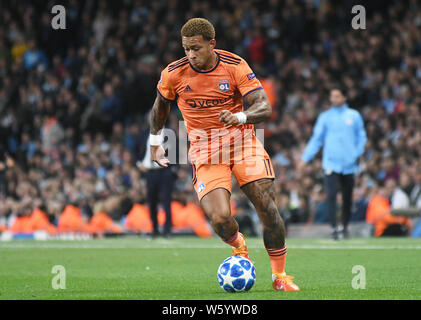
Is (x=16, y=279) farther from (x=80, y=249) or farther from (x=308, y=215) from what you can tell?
(x=308, y=215)

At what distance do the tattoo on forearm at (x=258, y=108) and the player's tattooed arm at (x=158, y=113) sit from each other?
878 millimetres

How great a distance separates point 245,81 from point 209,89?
14.4 inches

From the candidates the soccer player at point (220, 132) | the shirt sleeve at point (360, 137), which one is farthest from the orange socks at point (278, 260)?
the shirt sleeve at point (360, 137)

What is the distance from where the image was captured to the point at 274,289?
7.32 metres

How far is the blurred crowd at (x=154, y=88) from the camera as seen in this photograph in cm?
1773

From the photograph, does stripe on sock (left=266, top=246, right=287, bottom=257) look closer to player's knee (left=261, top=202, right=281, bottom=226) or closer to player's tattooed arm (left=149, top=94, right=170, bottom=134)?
player's knee (left=261, top=202, right=281, bottom=226)

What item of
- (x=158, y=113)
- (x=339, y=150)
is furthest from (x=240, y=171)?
(x=339, y=150)

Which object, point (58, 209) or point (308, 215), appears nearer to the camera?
point (308, 215)

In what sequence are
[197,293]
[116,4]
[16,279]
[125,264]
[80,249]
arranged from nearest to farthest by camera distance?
[197,293] < [16,279] < [125,264] < [80,249] < [116,4]

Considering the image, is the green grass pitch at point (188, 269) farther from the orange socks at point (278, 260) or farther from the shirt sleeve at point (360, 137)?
the shirt sleeve at point (360, 137)

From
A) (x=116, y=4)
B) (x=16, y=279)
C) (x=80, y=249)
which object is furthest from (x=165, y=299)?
(x=116, y=4)

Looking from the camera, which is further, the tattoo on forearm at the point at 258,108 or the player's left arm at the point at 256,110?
the tattoo on forearm at the point at 258,108

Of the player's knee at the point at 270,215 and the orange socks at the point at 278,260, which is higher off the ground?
the player's knee at the point at 270,215
